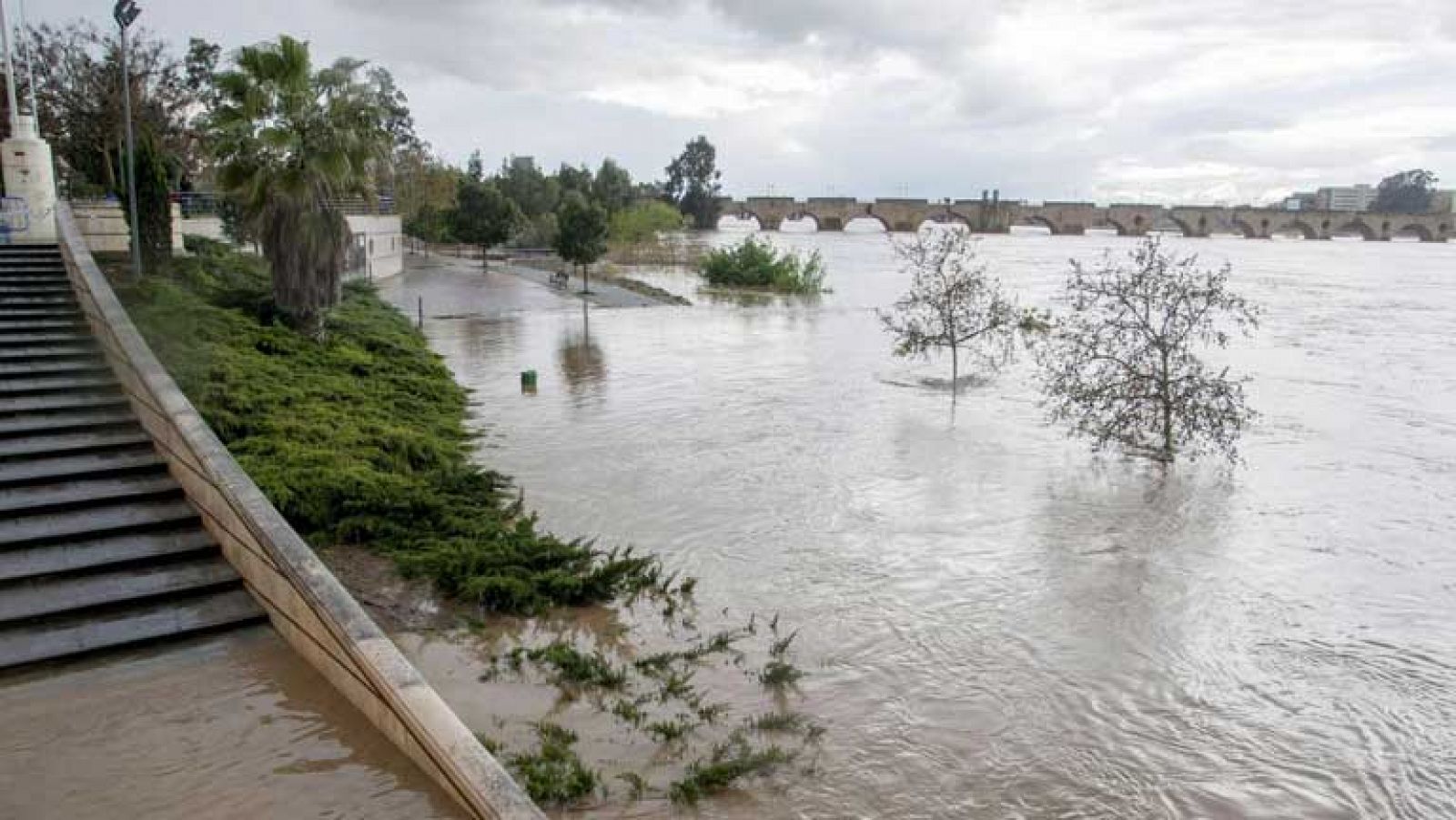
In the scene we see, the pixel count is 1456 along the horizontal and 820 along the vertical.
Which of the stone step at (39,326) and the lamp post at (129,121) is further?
the lamp post at (129,121)

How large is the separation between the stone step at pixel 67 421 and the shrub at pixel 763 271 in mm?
42564

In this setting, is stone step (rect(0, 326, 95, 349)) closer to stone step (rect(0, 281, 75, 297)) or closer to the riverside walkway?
the riverside walkway

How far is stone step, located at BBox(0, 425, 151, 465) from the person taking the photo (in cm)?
879

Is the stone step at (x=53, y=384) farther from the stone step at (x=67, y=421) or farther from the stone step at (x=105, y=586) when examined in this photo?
the stone step at (x=105, y=586)

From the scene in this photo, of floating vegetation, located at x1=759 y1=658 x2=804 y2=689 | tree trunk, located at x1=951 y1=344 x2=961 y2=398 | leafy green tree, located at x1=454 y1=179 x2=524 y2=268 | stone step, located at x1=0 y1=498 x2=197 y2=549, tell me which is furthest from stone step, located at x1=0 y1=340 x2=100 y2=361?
leafy green tree, located at x1=454 y1=179 x2=524 y2=268

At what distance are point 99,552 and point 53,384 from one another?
11.2ft

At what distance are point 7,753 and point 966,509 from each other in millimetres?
11362

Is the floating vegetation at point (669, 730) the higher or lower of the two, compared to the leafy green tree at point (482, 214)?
lower

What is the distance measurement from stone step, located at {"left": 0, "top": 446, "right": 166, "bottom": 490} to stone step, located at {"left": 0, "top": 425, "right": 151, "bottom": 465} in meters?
0.06

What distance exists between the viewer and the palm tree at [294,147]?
17.8 meters

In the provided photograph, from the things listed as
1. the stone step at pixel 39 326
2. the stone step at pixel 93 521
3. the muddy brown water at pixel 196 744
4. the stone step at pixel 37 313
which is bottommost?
the muddy brown water at pixel 196 744

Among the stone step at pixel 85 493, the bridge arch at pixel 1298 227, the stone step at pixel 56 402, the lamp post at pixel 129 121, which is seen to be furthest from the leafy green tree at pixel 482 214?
the bridge arch at pixel 1298 227

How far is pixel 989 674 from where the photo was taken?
8.91 m

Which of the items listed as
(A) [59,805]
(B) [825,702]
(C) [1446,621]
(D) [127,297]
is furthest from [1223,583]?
(D) [127,297]
